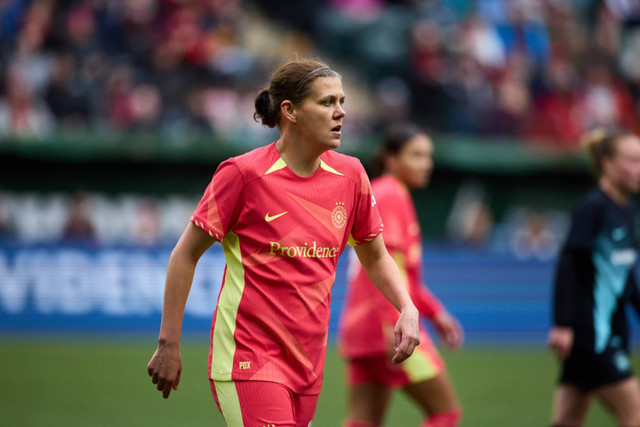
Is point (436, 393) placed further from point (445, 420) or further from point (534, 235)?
point (534, 235)

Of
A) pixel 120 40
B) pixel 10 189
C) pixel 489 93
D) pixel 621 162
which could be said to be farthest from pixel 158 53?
pixel 621 162

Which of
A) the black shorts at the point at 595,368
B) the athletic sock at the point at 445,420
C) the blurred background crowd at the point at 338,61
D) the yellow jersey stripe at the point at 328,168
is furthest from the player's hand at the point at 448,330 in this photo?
the blurred background crowd at the point at 338,61

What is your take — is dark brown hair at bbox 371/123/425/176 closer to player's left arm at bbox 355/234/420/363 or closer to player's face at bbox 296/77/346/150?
player's left arm at bbox 355/234/420/363

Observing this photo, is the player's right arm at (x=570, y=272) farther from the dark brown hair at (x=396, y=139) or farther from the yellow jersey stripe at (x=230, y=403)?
the yellow jersey stripe at (x=230, y=403)

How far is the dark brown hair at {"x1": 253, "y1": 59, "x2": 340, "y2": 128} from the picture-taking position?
400cm

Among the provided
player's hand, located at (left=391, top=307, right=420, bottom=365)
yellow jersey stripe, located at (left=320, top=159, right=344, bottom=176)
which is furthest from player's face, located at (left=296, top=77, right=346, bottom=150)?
player's hand, located at (left=391, top=307, right=420, bottom=365)

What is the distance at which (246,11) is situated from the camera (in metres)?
17.4

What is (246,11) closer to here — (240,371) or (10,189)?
(10,189)

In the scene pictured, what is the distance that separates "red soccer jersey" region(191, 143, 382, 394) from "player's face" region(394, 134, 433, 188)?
2.25 m

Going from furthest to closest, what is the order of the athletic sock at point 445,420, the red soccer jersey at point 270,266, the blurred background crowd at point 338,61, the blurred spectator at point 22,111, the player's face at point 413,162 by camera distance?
the blurred background crowd at point 338,61 → the blurred spectator at point 22,111 → the player's face at point 413,162 → the athletic sock at point 445,420 → the red soccer jersey at point 270,266

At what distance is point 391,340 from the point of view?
569cm

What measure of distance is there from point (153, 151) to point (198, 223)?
10.3m

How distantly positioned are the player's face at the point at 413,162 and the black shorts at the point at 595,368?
62.8 inches

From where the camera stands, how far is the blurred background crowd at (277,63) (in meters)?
14.0
